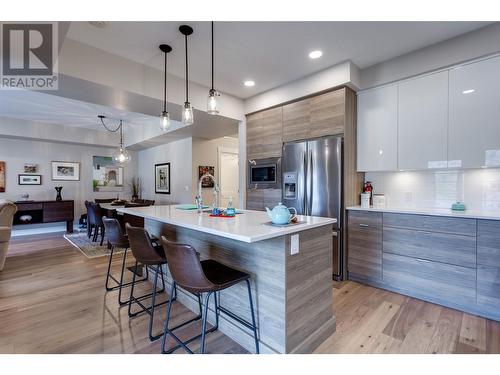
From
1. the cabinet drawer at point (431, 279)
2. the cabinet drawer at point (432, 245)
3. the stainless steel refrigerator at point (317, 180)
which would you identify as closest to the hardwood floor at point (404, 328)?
the cabinet drawer at point (431, 279)

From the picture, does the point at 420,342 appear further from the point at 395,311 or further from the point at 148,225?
the point at 148,225

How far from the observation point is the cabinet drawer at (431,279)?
225 centimetres

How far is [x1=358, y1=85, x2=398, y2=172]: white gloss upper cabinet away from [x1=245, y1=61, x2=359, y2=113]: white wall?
0.29 m

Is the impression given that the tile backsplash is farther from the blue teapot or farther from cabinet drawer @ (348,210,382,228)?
the blue teapot

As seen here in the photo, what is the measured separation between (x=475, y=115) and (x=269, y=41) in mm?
2157

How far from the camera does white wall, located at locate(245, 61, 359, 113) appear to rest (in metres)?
2.90

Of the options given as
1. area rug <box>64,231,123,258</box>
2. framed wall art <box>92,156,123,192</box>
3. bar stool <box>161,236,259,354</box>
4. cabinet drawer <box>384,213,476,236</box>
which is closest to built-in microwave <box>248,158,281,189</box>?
cabinet drawer <box>384,213,476,236</box>

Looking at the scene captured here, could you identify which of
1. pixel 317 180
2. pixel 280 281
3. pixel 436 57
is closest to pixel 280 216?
pixel 280 281

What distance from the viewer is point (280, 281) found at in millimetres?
1595

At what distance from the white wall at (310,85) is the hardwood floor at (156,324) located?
243 centimetres

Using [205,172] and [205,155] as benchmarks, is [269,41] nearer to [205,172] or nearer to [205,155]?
[205,155]

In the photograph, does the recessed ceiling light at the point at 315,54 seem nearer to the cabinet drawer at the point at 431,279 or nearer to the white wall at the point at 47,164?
→ the cabinet drawer at the point at 431,279
